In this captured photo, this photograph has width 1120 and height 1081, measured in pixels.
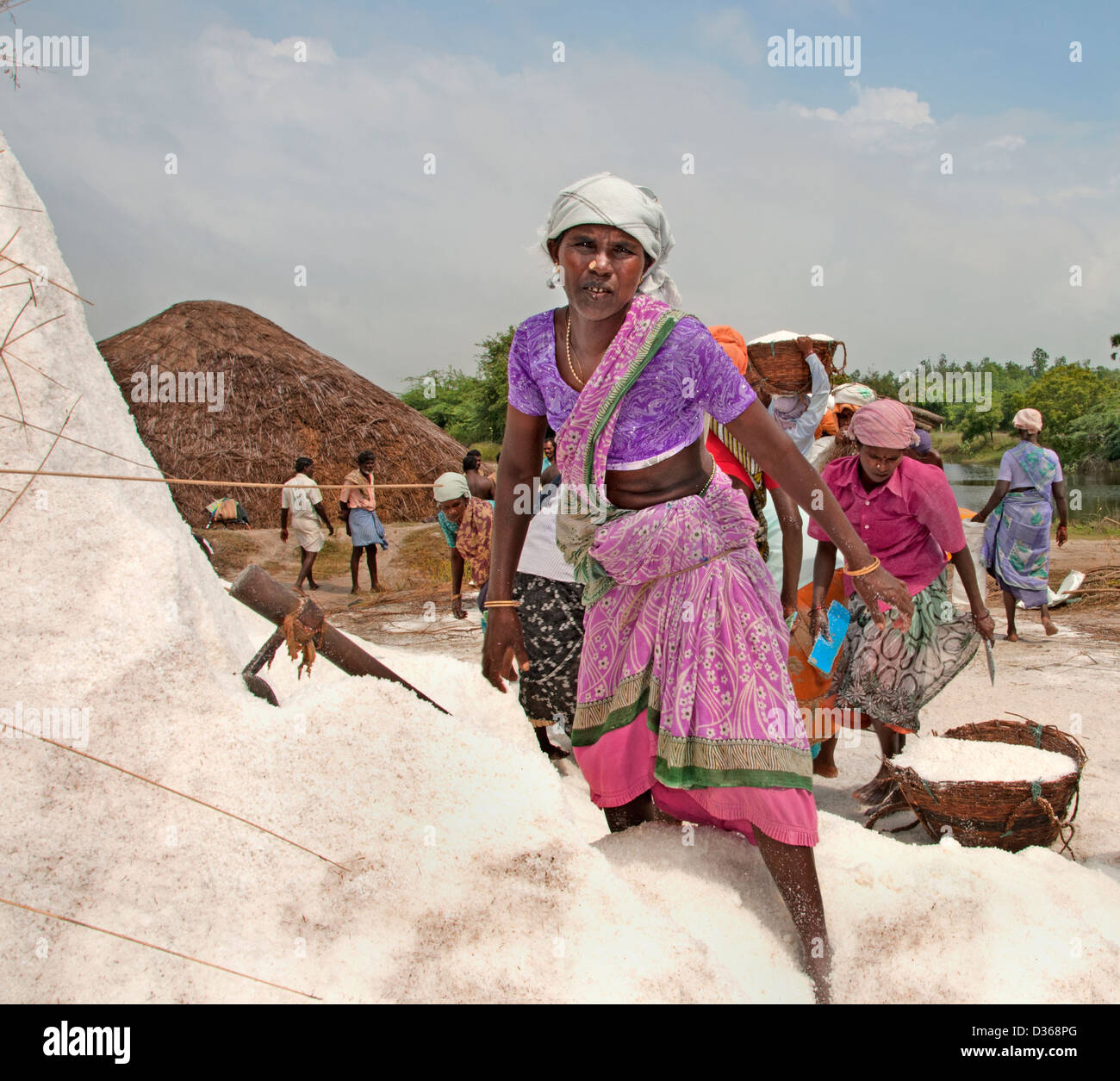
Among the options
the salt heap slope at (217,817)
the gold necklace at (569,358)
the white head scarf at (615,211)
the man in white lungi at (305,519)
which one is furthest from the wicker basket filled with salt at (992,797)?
the man in white lungi at (305,519)

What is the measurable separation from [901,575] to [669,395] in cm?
202

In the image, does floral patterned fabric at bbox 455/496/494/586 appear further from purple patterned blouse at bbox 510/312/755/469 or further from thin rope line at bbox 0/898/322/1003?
thin rope line at bbox 0/898/322/1003

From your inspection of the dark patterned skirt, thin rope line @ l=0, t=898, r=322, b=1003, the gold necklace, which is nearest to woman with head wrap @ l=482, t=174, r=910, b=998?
the gold necklace

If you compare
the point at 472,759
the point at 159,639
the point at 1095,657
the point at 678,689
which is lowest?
the point at 1095,657

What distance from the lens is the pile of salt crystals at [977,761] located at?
3043mm

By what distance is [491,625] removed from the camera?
7.47 feet

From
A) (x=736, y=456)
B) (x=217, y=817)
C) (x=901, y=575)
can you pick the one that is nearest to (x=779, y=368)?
(x=736, y=456)

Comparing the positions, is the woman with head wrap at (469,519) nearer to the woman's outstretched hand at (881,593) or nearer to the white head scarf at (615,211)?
the white head scarf at (615,211)

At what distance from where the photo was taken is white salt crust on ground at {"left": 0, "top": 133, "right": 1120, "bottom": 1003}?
1.69m

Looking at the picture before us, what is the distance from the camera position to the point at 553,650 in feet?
11.4

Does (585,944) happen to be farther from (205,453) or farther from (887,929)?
(205,453)

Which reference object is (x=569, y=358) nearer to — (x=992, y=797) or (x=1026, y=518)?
(x=992, y=797)
